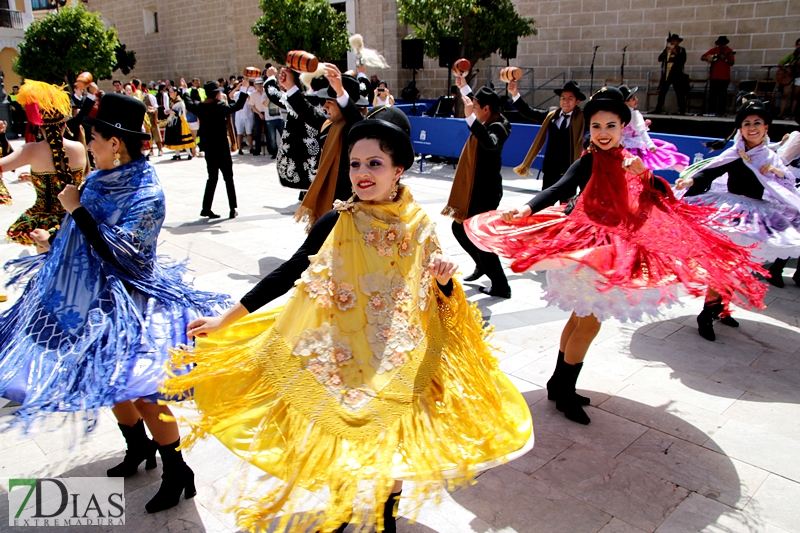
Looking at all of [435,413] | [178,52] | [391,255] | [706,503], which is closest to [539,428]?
[706,503]

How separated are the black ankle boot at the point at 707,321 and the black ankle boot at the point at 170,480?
406 centimetres

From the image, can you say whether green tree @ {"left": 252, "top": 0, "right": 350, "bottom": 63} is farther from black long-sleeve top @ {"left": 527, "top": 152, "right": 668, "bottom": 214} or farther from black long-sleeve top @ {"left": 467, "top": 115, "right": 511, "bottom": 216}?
black long-sleeve top @ {"left": 527, "top": 152, "right": 668, "bottom": 214}

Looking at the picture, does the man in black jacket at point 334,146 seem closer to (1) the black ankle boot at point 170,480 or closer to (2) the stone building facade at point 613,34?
(1) the black ankle boot at point 170,480

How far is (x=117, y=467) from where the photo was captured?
315cm

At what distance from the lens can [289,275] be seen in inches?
98.6

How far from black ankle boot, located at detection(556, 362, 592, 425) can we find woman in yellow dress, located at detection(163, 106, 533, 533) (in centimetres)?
118

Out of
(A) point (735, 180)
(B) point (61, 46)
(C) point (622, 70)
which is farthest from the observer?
(B) point (61, 46)

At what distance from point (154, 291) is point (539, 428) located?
7.47 ft

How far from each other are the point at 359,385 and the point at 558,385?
77.3 inches

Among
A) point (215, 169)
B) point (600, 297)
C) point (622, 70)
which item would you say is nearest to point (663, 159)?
point (600, 297)

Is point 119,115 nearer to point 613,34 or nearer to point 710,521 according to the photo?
point 710,521

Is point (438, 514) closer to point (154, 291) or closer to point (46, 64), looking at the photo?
point (154, 291)

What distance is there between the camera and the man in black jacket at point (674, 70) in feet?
47.0

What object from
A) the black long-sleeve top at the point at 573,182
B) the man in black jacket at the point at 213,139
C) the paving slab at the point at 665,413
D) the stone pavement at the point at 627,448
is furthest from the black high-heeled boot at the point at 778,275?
the man in black jacket at the point at 213,139
